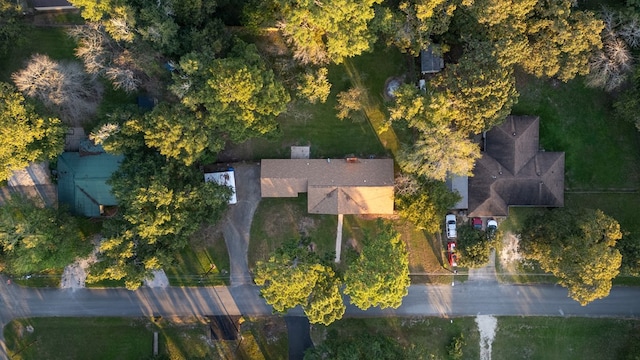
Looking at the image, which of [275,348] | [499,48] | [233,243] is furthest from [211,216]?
[499,48]

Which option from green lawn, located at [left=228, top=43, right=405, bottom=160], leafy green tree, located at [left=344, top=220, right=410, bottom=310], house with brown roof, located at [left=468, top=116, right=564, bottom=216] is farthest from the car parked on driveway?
green lawn, located at [left=228, top=43, right=405, bottom=160]

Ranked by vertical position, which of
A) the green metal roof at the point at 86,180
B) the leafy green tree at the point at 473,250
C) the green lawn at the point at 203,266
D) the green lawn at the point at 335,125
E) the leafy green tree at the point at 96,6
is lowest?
the green lawn at the point at 203,266

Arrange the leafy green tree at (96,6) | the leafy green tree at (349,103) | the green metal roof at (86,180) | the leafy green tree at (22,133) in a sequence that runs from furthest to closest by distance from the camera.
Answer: the green metal roof at (86,180)
the leafy green tree at (349,103)
the leafy green tree at (22,133)
the leafy green tree at (96,6)

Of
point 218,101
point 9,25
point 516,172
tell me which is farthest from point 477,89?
point 9,25

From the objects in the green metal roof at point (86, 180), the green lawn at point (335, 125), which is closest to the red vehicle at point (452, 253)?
the green lawn at point (335, 125)

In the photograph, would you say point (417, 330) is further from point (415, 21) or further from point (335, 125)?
point (415, 21)

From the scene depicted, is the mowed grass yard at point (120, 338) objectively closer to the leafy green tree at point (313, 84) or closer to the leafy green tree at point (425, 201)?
the leafy green tree at point (425, 201)

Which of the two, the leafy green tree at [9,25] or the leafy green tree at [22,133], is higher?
the leafy green tree at [9,25]
